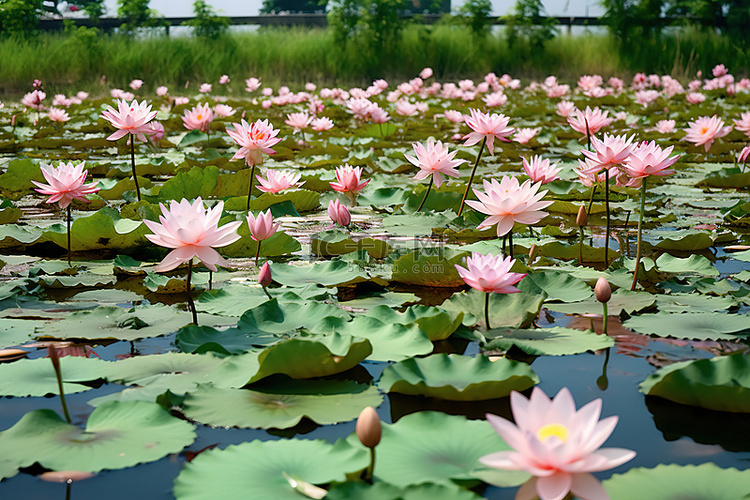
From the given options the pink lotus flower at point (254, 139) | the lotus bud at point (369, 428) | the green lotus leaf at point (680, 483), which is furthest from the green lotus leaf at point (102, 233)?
the green lotus leaf at point (680, 483)

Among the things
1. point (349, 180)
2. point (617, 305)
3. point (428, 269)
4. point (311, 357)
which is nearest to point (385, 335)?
point (311, 357)

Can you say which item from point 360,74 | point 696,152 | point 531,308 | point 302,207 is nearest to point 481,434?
point 531,308

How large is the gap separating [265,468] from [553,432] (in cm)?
35

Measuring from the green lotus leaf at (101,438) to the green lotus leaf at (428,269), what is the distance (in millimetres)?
824

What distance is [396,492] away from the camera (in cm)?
64

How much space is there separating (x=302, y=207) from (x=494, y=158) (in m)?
2.13

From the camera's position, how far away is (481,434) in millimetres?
798

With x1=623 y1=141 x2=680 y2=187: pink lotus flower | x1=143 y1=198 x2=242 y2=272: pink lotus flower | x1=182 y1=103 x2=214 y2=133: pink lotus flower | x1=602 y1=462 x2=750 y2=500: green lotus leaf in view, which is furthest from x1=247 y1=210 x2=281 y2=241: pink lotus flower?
x1=182 y1=103 x2=214 y2=133: pink lotus flower

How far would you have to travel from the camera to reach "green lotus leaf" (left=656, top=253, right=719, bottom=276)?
5.46 feet

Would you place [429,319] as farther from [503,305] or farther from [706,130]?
[706,130]

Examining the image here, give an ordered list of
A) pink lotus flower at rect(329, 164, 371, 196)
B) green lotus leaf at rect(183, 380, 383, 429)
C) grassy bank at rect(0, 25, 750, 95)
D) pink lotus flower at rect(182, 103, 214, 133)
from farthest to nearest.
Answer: grassy bank at rect(0, 25, 750, 95) < pink lotus flower at rect(182, 103, 214, 133) < pink lotus flower at rect(329, 164, 371, 196) < green lotus leaf at rect(183, 380, 383, 429)

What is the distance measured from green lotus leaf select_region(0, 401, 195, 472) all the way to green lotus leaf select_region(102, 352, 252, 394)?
0.37 feet

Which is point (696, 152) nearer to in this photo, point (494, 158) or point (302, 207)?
point (494, 158)

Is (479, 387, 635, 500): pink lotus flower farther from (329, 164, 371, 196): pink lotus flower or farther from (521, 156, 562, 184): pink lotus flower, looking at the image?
(329, 164, 371, 196): pink lotus flower
